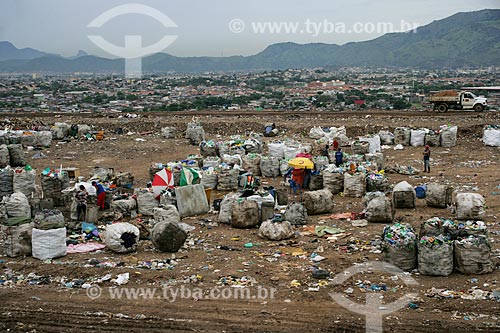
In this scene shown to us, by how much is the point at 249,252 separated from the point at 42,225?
3.22 metres

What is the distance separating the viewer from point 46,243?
28.1 ft

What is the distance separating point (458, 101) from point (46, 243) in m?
22.2

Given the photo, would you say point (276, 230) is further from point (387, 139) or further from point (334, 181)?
point (387, 139)

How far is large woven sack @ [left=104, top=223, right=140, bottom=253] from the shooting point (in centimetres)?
884

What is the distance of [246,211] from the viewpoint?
10.1 meters

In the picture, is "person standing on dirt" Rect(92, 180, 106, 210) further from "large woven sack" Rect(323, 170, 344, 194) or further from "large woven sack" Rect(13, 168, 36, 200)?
"large woven sack" Rect(323, 170, 344, 194)

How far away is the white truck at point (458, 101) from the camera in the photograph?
2595cm

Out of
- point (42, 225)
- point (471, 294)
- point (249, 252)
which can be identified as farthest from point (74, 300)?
point (471, 294)

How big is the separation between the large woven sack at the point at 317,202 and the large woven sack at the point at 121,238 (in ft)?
11.9

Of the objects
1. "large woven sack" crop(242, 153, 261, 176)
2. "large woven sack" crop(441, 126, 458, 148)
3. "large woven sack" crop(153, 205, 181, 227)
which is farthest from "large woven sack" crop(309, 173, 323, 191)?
"large woven sack" crop(441, 126, 458, 148)

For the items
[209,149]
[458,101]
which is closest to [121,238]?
[209,149]

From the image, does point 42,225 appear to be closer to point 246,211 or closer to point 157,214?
point 157,214

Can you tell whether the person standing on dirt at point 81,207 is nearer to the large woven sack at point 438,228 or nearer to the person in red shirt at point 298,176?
the person in red shirt at point 298,176

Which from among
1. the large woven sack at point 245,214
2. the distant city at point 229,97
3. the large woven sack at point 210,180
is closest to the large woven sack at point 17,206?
the large woven sack at point 245,214
